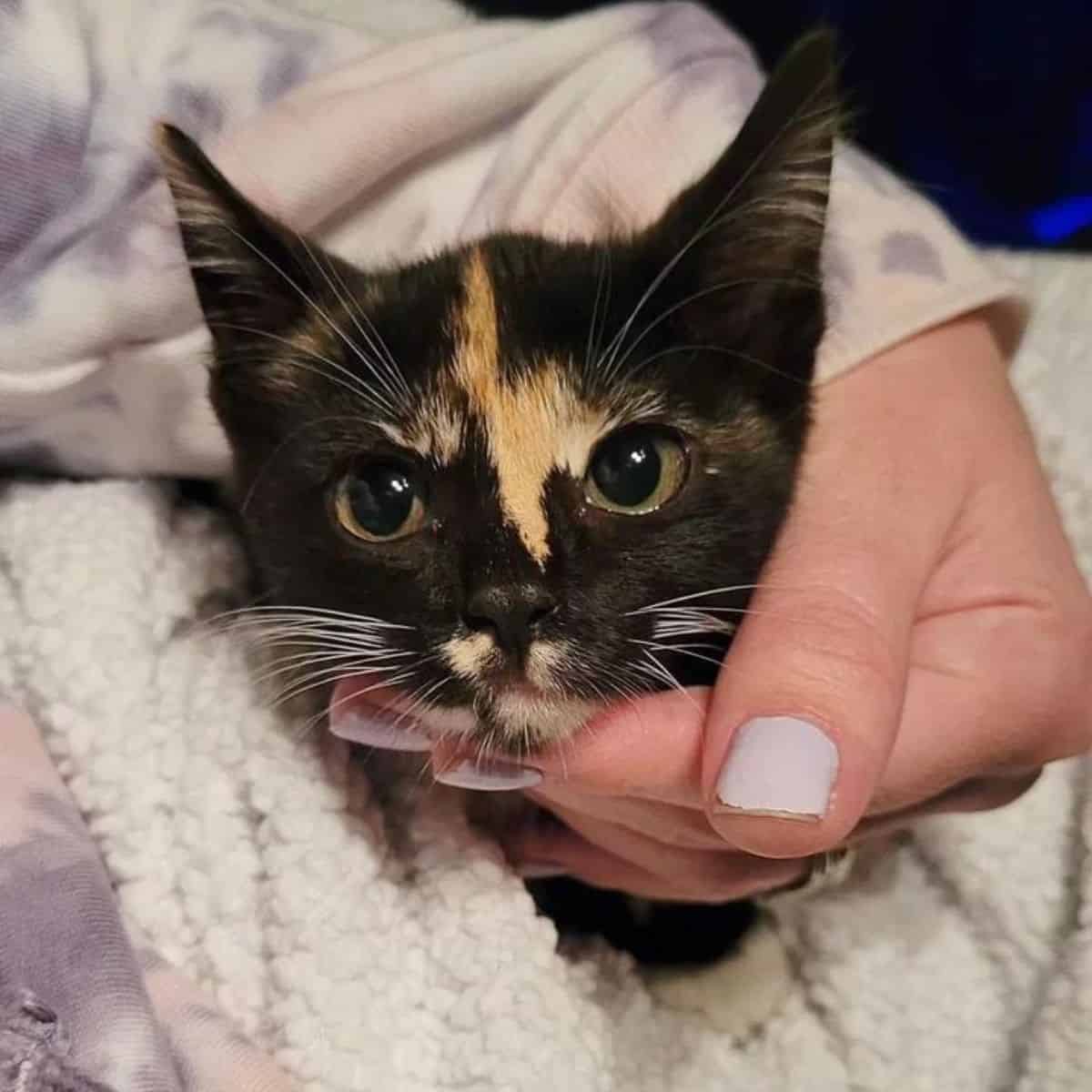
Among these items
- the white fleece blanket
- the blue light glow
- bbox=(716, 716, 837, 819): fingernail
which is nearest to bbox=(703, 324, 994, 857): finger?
bbox=(716, 716, 837, 819): fingernail

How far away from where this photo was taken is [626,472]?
0.74 m

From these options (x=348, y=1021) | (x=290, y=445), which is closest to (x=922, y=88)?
(x=290, y=445)

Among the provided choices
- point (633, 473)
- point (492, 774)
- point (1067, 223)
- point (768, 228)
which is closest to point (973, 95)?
point (1067, 223)

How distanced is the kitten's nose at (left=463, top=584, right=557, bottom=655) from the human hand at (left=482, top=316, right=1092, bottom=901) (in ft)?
0.28

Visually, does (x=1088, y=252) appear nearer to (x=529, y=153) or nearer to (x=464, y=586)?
(x=529, y=153)

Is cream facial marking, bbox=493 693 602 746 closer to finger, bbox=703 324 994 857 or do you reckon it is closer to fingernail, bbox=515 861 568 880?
finger, bbox=703 324 994 857

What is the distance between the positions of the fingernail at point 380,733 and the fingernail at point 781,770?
0.19 metres

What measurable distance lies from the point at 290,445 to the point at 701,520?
25cm

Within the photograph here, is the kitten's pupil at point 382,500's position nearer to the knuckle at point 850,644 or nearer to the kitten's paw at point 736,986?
the knuckle at point 850,644

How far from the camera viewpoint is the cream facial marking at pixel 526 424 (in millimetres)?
713

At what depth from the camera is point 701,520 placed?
748 mm

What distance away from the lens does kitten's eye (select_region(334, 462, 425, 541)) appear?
75cm

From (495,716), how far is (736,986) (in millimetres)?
385

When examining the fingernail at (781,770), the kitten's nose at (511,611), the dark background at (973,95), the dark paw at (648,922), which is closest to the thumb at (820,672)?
the fingernail at (781,770)
